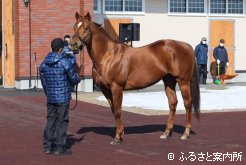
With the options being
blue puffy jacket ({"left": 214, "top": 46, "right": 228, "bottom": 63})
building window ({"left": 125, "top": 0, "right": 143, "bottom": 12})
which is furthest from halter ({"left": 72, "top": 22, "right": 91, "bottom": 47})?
blue puffy jacket ({"left": 214, "top": 46, "right": 228, "bottom": 63})

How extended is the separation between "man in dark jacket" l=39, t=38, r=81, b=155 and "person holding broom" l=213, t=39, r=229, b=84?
1801 centimetres

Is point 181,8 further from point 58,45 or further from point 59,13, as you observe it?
point 58,45

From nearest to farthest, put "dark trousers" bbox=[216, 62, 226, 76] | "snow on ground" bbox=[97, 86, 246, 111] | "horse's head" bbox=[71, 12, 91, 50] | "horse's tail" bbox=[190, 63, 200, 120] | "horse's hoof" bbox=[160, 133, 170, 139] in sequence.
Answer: "horse's head" bbox=[71, 12, 91, 50], "horse's hoof" bbox=[160, 133, 170, 139], "horse's tail" bbox=[190, 63, 200, 120], "snow on ground" bbox=[97, 86, 246, 111], "dark trousers" bbox=[216, 62, 226, 76]

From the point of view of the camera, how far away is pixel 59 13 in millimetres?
23906

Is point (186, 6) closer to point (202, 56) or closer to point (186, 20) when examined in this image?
point (186, 20)

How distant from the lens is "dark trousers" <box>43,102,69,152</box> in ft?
33.8

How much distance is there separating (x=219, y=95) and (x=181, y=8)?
25.5 ft

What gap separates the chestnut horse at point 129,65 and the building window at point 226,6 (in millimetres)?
17506

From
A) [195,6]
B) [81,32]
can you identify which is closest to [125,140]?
[81,32]

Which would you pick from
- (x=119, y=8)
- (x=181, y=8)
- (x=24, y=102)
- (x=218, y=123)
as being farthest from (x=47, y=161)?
(x=181, y=8)

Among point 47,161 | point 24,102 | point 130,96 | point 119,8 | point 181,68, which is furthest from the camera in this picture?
point 119,8

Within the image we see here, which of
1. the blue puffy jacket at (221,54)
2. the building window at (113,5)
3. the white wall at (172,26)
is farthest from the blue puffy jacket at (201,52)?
the building window at (113,5)

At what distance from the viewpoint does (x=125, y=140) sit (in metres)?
11.9

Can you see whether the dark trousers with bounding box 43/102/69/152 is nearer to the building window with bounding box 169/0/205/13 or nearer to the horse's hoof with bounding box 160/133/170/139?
the horse's hoof with bounding box 160/133/170/139
